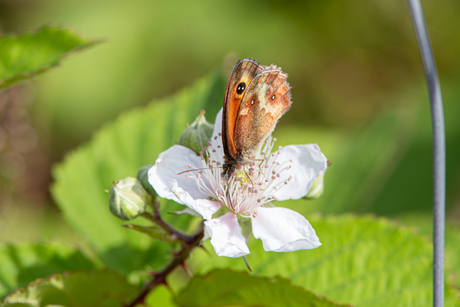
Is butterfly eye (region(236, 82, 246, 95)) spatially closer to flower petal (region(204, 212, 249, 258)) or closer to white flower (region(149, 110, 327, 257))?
white flower (region(149, 110, 327, 257))

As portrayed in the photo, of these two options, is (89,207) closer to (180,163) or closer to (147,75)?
(180,163)

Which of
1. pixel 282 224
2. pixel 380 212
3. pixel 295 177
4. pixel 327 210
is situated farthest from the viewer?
pixel 380 212

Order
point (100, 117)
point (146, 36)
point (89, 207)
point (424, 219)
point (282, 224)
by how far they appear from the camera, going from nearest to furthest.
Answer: point (282, 224), point (89, 207), point (424, 219), point (100, 117), point (146, 36)

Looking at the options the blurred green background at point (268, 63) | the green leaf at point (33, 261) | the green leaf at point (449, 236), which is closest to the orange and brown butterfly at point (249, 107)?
the green leaf at point (33, 261)

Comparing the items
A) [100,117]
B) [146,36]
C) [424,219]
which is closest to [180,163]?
[424,219]

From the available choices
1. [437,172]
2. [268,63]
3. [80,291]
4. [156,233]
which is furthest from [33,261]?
[268,63]

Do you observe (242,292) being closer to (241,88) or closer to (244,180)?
(244,180)

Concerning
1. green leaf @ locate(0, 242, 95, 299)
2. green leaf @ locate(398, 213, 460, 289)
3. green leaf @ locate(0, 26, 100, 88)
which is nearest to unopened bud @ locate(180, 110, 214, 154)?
green leaf @ locate(0, 26, 100, 88)
